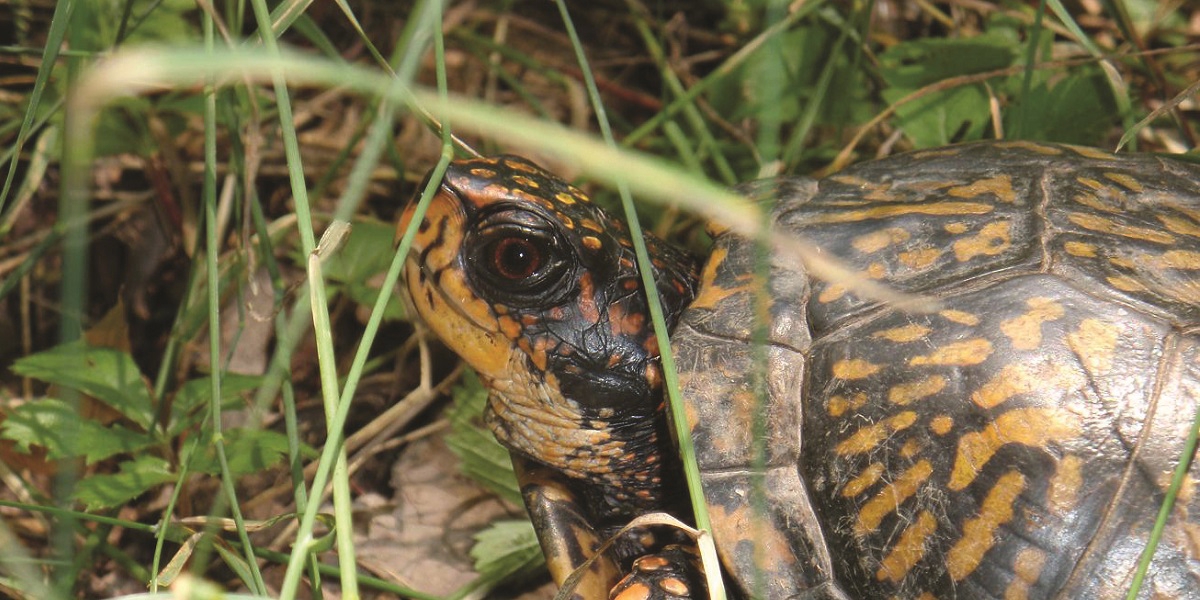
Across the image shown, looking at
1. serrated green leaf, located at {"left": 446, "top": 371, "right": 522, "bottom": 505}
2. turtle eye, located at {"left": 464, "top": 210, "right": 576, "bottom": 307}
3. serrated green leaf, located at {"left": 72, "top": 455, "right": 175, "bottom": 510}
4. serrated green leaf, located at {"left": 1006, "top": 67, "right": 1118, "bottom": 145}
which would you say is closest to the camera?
turtle eye, located at {"left": 464, "top": 210, "right": 576, "bottom": 307}

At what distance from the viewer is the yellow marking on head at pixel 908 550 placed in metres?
1.29

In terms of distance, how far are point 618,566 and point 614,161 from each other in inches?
48.7

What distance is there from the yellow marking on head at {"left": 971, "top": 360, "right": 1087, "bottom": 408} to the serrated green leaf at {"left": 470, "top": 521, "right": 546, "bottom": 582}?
0.93 m

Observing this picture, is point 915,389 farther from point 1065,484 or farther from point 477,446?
point 477,446

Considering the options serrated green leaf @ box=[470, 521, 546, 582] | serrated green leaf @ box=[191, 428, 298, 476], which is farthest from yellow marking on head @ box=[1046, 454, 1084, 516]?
serrated green leaf @ box=[191, 428, 298, 476]

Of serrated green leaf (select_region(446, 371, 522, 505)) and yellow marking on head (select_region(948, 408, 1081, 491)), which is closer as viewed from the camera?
yellow marking on head (select_region(948, 408, 1081, 491))

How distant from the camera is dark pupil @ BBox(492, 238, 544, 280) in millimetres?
1565

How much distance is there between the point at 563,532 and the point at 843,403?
548mm

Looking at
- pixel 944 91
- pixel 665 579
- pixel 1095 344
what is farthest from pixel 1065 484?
pixel 944 91

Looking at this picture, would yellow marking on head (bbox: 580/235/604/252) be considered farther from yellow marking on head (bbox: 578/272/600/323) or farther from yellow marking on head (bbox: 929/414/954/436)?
yellow marking on head (bbox: 929/414/954/436)

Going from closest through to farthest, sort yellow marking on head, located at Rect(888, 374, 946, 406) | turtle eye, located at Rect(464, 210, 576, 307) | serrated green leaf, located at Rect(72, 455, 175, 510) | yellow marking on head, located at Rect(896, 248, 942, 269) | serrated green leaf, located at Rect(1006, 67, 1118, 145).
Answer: yellow marking on head, located at Rect(888, 374, 946, 406) < yellow marking on head, located at Rect(896, 248, 942, 269) < turtle eye, located at Rect(464, 210, 576, 307) < serrated green leaf, located at Rect(72, 455, 175, 510) < serrated green leaf, located at Rect(1006, 67, 1118, 145)

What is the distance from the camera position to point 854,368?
1370mm

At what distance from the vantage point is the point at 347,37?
3.11 metres

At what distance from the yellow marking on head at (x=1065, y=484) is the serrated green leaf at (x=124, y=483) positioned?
1467 millimetres
